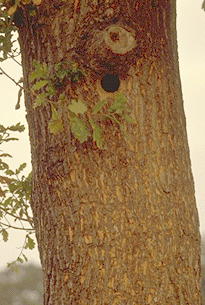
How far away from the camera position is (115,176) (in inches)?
83.4

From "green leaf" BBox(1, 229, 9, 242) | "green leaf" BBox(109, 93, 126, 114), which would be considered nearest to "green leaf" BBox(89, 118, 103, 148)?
"green leaf" BBox(109, 93, 126, 114)

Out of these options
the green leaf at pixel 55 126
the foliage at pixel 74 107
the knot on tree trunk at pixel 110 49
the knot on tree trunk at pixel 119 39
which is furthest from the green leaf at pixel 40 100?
the knot on tree trunk at pixel 119 39

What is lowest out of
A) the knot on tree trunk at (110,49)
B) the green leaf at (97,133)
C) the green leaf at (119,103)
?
the green leaf at (97,133)

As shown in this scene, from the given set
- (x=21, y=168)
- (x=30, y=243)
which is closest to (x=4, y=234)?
(x=30, y=243)

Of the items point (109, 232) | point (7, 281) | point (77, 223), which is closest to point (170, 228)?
point (109, 232)

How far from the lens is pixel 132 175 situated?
213 cm

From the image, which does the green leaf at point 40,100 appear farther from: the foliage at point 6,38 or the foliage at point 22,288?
the foliage at point 22,288

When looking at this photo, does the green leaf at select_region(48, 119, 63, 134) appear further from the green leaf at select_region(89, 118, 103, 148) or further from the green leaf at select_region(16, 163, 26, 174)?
the green leaf at select_region(16, 163, 26, 174)

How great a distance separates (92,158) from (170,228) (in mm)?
473

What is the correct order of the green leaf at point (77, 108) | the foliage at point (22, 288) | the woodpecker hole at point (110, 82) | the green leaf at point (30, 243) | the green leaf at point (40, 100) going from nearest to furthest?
1. the green leaf at point (77, 108)
2. the green leaf at point (40, 100)
3. the woodpecker hole at point (110, 82)
4. the green leaf at point (30, 243)
5. the foliage at point (22, 288)

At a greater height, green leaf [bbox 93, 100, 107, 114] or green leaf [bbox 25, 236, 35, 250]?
green leaf [bbox 93, 100, 107, 114]

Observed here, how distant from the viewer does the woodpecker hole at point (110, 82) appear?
2252mm

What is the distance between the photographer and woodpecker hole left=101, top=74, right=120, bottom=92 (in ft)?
7.39

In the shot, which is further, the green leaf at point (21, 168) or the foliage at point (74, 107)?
the green leaf at point (21, 168)
